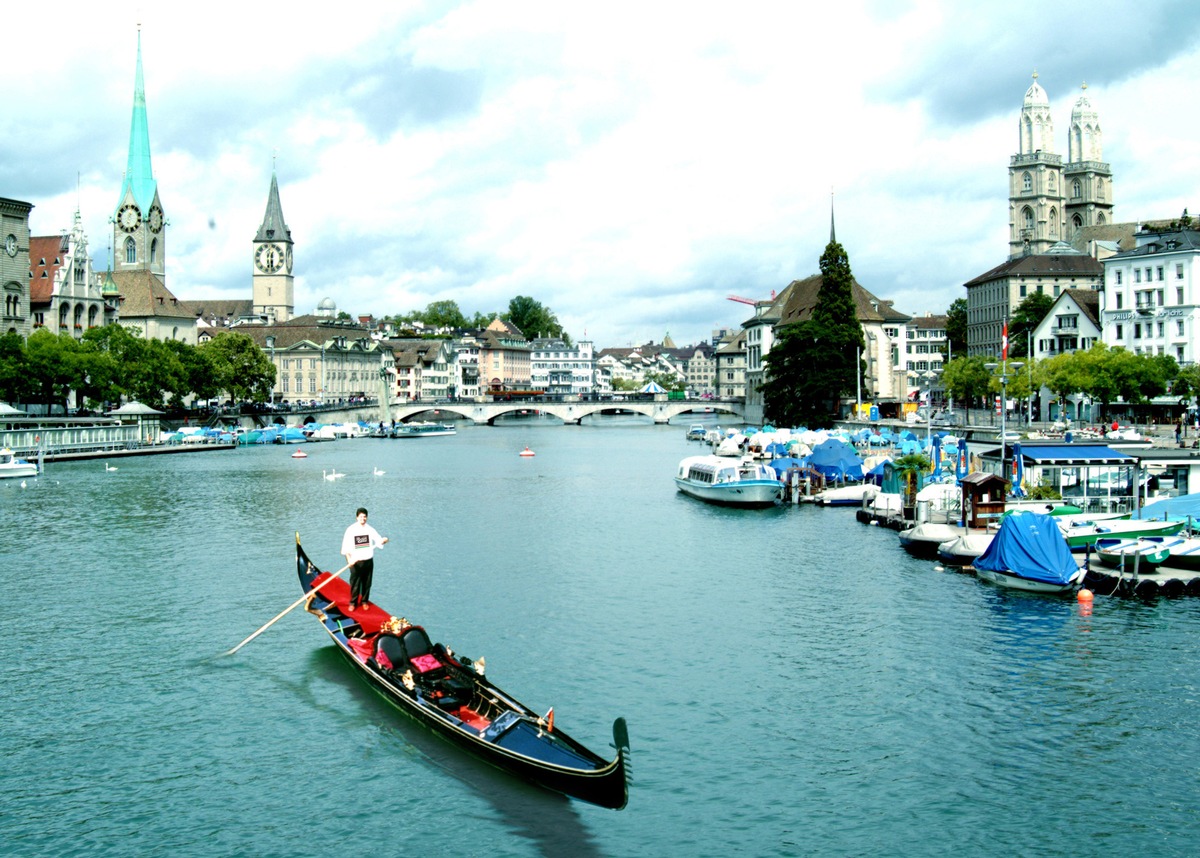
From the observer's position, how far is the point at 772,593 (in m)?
39.9

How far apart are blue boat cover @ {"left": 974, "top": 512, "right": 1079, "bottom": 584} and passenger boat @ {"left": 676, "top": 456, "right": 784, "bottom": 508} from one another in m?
27.5

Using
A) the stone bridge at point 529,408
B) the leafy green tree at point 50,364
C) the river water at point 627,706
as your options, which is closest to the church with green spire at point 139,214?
the stone bridge at point 529,408

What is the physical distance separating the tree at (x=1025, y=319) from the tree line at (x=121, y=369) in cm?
8736

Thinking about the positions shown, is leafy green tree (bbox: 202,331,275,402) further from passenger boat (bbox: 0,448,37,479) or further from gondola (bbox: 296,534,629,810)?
gondola (bbox: 296,534,629,810)

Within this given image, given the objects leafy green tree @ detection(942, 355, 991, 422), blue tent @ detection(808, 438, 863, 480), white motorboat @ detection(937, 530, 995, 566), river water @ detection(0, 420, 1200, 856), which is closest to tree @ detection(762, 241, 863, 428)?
leafy green tree @ detection(942, 355, 991, 422)

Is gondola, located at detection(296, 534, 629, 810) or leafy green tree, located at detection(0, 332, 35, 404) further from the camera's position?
leafy green tree, located at detection(0, 332, 35, 404)

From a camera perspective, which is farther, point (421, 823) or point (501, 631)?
point (501, 631)

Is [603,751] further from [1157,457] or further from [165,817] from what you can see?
[1157,457]

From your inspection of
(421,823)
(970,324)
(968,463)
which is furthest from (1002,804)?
Answer: (970,324)

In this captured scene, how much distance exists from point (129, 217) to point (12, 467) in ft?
381

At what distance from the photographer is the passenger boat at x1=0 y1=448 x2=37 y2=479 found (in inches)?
3241

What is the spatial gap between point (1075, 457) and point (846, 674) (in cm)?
2461

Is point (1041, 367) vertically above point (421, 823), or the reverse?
point (1041, 367)

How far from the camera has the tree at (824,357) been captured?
126938 millimetres
